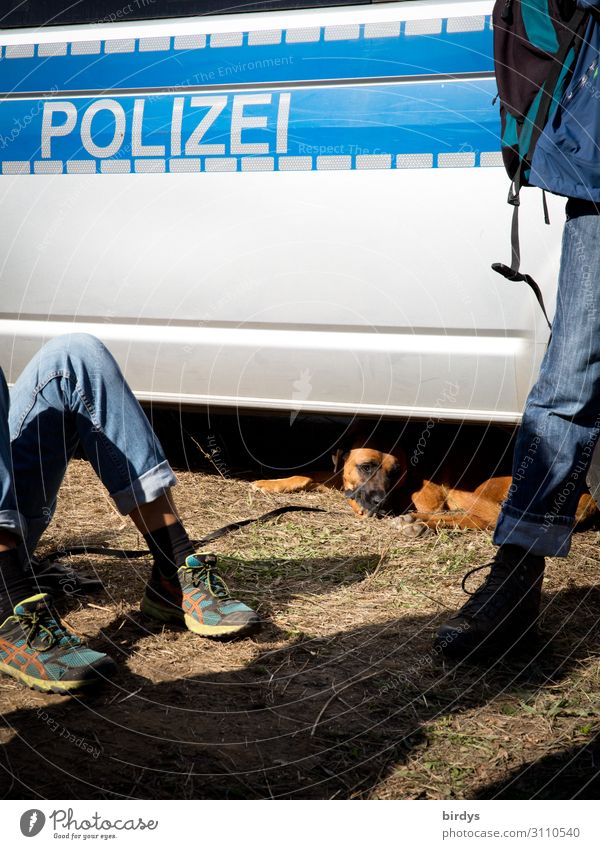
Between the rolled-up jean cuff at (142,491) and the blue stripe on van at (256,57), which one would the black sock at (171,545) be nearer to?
the rolled-up jean cuff at (142,491)

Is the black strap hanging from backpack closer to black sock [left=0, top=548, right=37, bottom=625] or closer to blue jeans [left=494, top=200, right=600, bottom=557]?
blue jeans [left=494, top=200, right=600, bottom=557]

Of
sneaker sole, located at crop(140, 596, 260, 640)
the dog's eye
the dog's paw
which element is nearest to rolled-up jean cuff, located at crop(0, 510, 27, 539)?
sneaker sole, located at crop(140, 596, 260, 640)

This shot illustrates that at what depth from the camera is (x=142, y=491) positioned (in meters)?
2.57

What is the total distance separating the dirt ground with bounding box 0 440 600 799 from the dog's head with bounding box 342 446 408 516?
54 centimetres

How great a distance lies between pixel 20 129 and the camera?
383 cm

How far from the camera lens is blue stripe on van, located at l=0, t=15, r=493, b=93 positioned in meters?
3.32

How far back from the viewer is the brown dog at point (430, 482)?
3848 millimetres

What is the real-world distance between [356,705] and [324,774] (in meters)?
0.35

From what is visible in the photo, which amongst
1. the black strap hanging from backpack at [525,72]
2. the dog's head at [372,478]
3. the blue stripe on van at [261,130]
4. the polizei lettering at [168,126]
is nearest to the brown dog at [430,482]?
the dog's head at [372,478]

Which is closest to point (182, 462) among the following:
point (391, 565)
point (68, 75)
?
point (391, 565)

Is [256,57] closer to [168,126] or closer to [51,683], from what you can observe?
[168,126]

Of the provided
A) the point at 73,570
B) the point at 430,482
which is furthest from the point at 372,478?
the point at 73,570

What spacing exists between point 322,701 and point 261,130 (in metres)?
2.24

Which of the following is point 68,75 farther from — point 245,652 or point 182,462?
point 245,652
